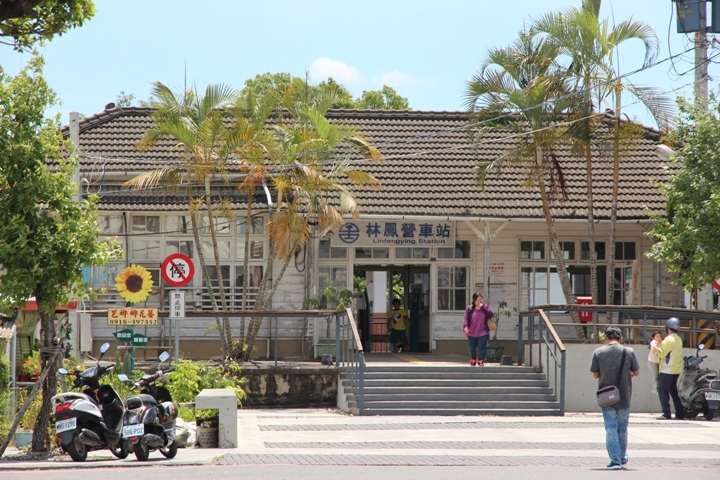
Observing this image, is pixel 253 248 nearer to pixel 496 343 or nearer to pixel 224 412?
pixel 496 343

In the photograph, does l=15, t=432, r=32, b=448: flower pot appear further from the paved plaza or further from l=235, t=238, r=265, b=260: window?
l=235, t=238, r=265, b=260: window

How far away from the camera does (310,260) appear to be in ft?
78.4

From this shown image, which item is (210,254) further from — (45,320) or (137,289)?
(45,320)

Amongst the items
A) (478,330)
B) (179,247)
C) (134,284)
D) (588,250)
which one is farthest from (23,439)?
(588,250)

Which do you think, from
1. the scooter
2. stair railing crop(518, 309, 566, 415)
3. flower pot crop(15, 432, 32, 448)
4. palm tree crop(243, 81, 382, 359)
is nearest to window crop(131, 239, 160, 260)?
palm tree crop(243, 81, 382, 359)

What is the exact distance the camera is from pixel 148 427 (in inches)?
474

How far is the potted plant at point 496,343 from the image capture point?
22.6m

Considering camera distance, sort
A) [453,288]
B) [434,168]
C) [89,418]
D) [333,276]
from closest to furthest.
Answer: [89,418]
[333,276]
[453,288]
[434,168]

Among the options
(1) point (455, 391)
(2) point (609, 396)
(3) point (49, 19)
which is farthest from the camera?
(1) point (455, 391)

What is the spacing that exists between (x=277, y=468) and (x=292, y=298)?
42.1ft

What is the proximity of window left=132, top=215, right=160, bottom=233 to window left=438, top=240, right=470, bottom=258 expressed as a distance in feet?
23.1

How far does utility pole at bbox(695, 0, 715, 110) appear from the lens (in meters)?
20.2

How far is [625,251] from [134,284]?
1300cm

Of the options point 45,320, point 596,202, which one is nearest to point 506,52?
point 596,202
